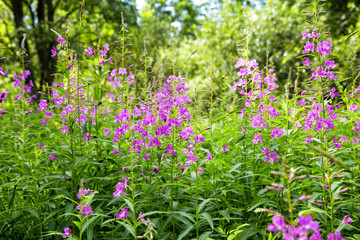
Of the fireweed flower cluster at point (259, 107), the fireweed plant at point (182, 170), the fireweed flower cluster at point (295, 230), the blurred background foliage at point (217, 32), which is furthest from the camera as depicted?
the blurred background foliage at point (217, 32)

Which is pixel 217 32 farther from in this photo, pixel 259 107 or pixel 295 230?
pixel 295 230

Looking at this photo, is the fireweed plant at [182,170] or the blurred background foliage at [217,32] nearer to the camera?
the fireweed plant at [182,170]

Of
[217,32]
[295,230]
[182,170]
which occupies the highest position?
[217,32]

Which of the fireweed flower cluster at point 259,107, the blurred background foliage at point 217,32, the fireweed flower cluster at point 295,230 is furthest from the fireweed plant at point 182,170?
the blurred background foliage at point 217,32

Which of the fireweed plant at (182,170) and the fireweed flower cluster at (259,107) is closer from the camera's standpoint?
the fireweed plant at (182,170)

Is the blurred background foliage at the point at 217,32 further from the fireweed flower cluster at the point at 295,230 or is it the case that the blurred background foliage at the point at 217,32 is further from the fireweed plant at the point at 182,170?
the fireweed flower cluster at the point at 295,230

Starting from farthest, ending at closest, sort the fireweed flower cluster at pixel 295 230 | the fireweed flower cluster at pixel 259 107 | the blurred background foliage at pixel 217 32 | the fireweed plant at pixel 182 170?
the blurred background foliage at pixel 217 32, the fireweed flower cluster at pixel 259 107, the fireweed plant at pixel 182 170, the fireweed flower cluster at pixel 295 230

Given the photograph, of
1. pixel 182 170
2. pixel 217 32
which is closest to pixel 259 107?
pixel 182 170

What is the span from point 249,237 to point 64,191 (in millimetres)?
1828

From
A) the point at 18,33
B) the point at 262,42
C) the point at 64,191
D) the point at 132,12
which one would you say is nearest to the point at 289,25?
the point at 262,42

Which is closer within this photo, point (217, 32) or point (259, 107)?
point (259, 107)

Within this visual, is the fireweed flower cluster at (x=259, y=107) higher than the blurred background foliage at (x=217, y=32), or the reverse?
the blurred background foliage at (x=217, y=32)

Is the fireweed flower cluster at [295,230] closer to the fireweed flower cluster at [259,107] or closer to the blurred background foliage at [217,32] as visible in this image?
the fireweed flower cluster at [259,107]

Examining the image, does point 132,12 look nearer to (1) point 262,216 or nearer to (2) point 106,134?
(2) point 106,134
